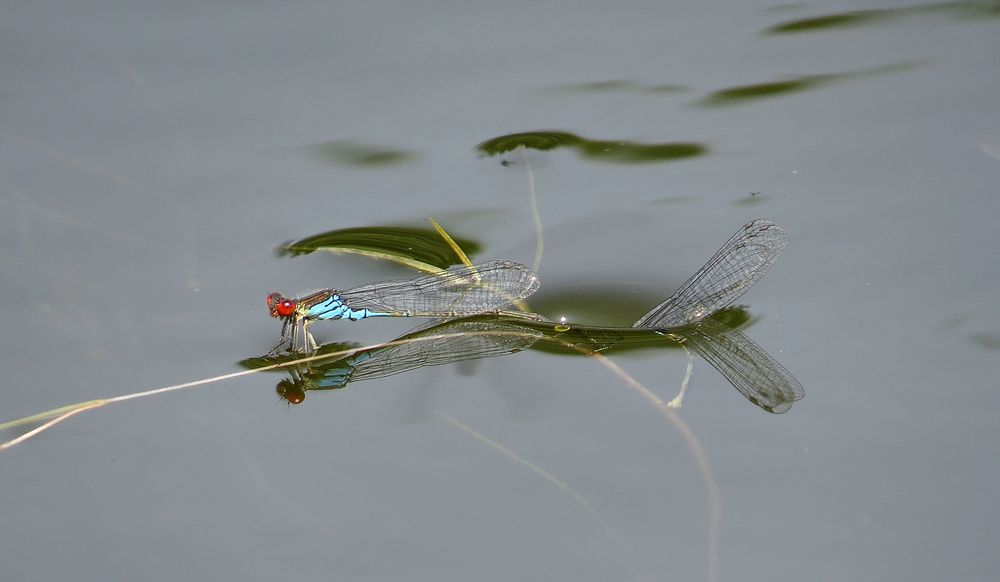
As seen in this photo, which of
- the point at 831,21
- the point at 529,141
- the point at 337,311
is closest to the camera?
the point at 337,311

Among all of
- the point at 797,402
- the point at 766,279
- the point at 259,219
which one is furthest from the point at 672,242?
the point at 259,219

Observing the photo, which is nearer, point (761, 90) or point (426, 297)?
point (426, 297)

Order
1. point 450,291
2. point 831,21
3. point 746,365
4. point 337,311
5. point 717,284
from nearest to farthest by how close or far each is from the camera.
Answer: point 746,365 < point 717,284 < point 337,311 < point 450,291 < point 831,21

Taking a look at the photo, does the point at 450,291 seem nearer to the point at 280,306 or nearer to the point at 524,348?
the point at 524,348

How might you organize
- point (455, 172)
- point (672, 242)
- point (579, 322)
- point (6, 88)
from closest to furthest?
1. point (579, 322)
2. point (672, 242)
3. point (455, 172)
4. point (6, 88)

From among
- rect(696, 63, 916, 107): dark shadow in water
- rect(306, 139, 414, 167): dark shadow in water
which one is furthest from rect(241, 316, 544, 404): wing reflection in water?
rect(696, 63, 916, 107): dark shadow in water

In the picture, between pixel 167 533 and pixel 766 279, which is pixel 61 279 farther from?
pixel 766 279

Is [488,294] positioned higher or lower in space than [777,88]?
lower

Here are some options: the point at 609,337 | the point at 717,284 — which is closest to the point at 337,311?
the point at 609,337

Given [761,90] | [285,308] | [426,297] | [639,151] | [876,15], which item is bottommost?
[426,297]
